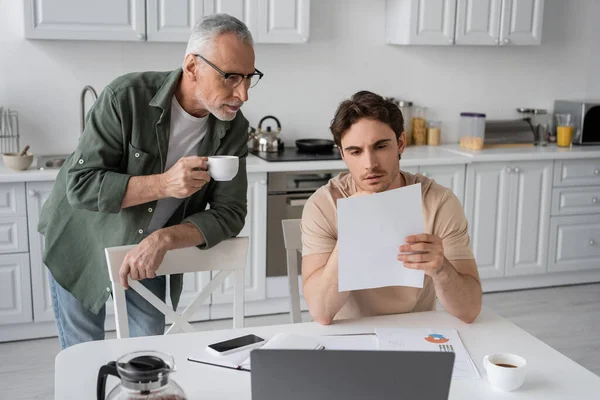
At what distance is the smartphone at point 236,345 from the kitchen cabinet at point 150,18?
2408mm

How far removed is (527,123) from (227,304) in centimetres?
229

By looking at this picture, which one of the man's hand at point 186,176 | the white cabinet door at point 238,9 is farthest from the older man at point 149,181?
the white cabinet door at point 238,9

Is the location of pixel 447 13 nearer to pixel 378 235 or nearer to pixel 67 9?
pixel 67 9

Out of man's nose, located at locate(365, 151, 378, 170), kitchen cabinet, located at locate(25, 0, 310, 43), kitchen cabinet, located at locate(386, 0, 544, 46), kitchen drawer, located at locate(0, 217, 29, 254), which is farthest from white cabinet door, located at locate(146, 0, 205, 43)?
man's nose, located at locate(365, 151, 378, 170)

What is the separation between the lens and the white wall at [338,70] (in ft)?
13.1

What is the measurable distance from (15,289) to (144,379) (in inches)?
107

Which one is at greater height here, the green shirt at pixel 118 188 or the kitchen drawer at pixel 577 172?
the green shirt at pixel 118 188

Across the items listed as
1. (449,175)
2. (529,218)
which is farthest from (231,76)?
(529,218)

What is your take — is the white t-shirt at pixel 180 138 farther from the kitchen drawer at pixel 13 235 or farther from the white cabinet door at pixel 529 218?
the white cabinet door at pixel 529 218

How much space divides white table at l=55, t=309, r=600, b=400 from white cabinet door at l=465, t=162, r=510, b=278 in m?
2.40

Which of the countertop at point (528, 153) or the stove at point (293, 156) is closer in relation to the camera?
the stove at point (293, 156)

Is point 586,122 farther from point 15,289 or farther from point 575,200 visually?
point 15,289

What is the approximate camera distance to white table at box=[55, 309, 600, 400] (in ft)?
5.13

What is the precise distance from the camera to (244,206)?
7.67 feet
